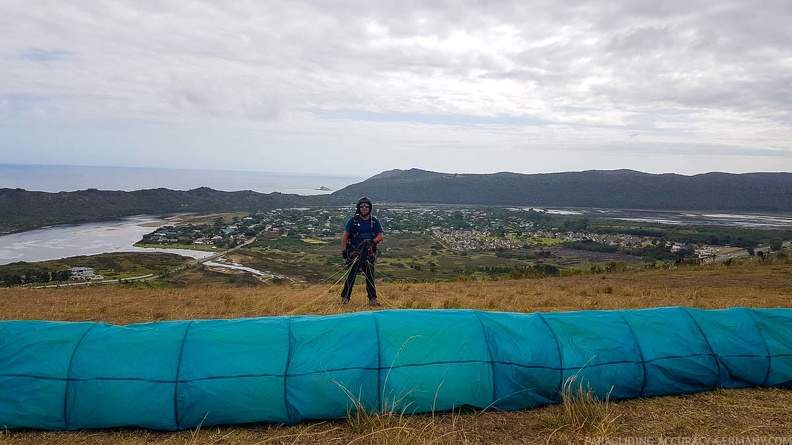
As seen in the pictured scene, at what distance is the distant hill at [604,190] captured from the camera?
240ft

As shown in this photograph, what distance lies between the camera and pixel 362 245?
8.85 metres

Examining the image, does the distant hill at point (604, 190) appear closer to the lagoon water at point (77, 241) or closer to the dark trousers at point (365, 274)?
the lagoon water at point (77, 241)

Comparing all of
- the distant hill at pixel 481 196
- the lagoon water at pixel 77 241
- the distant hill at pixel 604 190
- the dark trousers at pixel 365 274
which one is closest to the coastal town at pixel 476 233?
the lagoon water at pixel 77 241

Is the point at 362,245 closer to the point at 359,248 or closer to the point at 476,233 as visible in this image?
the point at 359,248

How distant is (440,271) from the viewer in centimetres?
2431

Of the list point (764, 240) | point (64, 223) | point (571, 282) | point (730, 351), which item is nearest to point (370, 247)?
point (730, 351)

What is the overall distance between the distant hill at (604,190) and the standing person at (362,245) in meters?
73.6

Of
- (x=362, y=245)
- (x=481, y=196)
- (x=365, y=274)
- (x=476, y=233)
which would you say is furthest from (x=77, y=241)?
(x=481, y=196)

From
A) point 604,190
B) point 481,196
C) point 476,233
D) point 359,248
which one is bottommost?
point 476,233

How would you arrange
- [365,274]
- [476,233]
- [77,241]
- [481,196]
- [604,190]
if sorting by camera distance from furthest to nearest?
[481,196]
[604,190]
[476,233]
[77,241]
[365,274]

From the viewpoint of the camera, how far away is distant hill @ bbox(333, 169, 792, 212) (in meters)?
73.2

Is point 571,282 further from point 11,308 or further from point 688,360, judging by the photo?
point 11,308

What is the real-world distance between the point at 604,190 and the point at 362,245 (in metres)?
80.6

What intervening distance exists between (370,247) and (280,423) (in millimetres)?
4490
